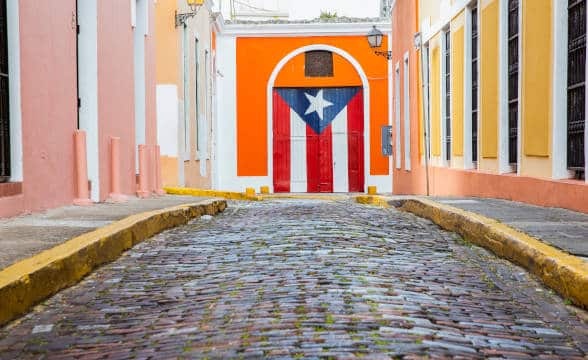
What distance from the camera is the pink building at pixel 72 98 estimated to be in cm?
896

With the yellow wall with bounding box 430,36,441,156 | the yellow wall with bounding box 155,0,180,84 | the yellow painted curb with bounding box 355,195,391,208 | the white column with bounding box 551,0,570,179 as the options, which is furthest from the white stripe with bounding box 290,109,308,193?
the white column with bounding box 551,0,570,179

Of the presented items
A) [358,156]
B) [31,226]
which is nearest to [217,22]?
A: [358,156]

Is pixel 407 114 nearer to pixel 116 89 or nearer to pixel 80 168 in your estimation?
pixel 116 89

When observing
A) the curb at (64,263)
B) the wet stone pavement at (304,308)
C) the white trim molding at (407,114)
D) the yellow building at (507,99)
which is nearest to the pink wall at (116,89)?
the curb at (64,263)

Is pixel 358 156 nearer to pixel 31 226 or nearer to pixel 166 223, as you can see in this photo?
pixel 166 223

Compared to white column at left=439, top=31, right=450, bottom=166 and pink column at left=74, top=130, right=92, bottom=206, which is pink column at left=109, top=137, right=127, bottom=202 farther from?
white column at left=439, top=31, right=450, bottom=166

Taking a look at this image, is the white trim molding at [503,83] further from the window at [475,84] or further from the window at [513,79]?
the window at [475,84]

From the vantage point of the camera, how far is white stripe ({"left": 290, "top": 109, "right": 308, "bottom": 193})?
29.8 meters

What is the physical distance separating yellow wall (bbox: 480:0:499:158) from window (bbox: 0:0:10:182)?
23.1ft

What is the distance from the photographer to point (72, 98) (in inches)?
442

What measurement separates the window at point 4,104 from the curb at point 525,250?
4410mm

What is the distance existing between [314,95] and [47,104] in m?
20.3

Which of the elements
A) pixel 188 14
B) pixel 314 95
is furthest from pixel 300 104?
pixel 188 14

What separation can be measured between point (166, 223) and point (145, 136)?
248 inches
